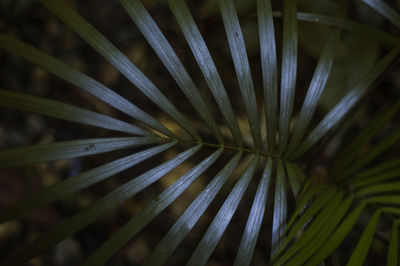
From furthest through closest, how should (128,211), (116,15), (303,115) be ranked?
(116,15), (128,211), (303,115)

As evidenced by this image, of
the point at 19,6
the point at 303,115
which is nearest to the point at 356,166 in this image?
the point at 303,115

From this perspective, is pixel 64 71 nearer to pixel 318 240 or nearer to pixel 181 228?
pixel 181 228

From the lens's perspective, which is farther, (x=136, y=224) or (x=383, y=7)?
(x=383, y=7)

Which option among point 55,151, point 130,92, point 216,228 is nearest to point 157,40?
point 55,151

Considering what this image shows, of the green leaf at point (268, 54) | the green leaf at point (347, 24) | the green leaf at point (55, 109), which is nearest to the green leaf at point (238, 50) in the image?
the green leaf at point (268, 54)

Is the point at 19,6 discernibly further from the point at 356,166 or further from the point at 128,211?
the point at 356,166

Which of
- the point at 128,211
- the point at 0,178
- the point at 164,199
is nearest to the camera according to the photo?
the point at 164,199
